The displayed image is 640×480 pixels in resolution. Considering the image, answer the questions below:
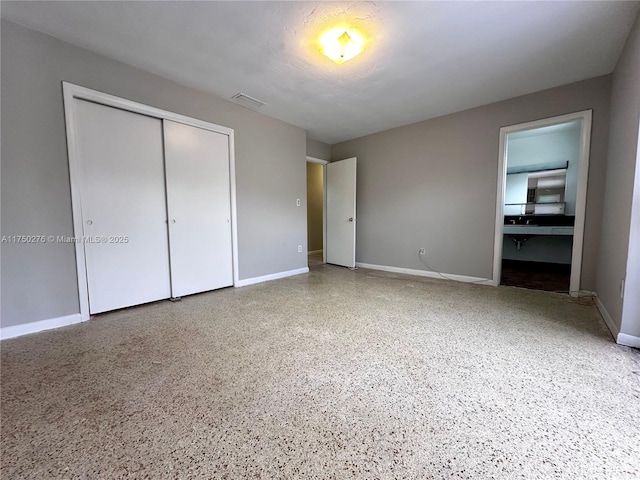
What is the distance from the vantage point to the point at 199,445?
1.04 meters

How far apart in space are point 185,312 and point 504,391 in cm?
273

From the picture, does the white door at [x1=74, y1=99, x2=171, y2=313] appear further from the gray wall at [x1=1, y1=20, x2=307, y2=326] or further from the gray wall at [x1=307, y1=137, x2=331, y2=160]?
the gray wall at [x1=307, y1=137, x2=331, y2=160]

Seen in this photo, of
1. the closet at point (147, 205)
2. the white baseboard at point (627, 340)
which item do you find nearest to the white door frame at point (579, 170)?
the white baseboard at point (627, 340)

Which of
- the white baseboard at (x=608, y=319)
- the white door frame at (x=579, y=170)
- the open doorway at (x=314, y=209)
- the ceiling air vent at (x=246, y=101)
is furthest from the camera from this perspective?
the open doorway at (x=314, y=209)

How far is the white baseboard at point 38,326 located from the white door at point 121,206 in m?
0.15

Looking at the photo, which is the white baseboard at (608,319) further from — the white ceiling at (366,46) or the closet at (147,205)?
the closet at (147,205)

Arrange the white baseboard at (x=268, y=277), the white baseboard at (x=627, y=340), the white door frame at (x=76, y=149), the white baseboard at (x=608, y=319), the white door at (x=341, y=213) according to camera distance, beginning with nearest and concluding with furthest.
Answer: the white baseboard at (x=627, y=340), the white baseboard at (x=608, y=319), the white door frame at (x=76, y=149), the white baseboard at (x=268, y=277), the white door at (x=341, y=213)

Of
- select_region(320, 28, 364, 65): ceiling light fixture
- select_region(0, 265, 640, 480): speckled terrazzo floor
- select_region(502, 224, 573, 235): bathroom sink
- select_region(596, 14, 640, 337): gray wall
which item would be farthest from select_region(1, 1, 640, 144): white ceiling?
select_region(0, 265, 640, 480): speckled terrazzo floor

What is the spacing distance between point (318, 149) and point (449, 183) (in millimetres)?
2586

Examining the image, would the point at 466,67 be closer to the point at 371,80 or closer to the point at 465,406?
the point at 371,80

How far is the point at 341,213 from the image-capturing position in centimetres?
491

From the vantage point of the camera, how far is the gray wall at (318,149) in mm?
4876

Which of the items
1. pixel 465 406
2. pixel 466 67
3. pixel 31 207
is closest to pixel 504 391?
pixel 465 406

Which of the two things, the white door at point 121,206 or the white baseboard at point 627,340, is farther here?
the white door at point 121,206
